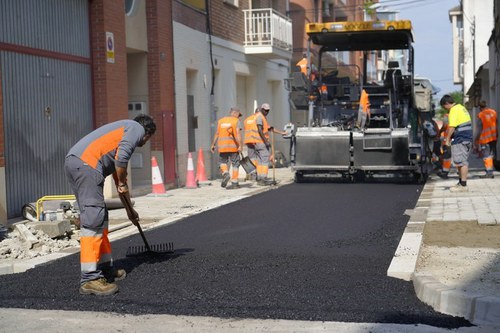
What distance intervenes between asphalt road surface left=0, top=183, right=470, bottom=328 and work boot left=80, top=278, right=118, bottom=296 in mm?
64

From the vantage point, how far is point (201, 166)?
Result: 60.5 feet

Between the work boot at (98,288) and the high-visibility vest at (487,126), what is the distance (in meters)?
12.6

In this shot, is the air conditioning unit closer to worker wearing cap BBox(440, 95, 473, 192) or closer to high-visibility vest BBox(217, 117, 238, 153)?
high-visibility vest BBox(217, 117, 238, 153)

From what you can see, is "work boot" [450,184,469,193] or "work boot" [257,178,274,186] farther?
"work boot" [257,178,274,186]

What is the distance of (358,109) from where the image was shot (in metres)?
17.1

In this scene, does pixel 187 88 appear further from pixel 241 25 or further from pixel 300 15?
pixel 300 15

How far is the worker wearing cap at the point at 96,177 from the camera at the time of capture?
6.49 m

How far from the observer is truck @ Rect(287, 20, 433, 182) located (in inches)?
632

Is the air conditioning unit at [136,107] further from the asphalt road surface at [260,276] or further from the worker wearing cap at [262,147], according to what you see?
the asphalt road surface at [260,276]

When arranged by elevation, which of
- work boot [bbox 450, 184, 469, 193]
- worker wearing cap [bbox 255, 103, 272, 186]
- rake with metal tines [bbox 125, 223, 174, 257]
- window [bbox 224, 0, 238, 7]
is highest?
window [bbox 224, 0, 238, 7]

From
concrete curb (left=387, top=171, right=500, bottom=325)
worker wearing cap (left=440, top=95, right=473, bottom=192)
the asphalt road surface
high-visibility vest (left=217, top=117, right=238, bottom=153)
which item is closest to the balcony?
high-visibility vest (left=217, top=117, right=238, bottom=153)

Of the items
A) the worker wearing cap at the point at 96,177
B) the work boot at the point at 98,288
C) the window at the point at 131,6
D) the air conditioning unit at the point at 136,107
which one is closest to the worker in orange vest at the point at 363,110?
the air conditioning unit at the point at 136,107

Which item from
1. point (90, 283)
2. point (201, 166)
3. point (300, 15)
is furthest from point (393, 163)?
point (300, 15)

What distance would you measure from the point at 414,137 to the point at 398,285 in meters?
10.8
